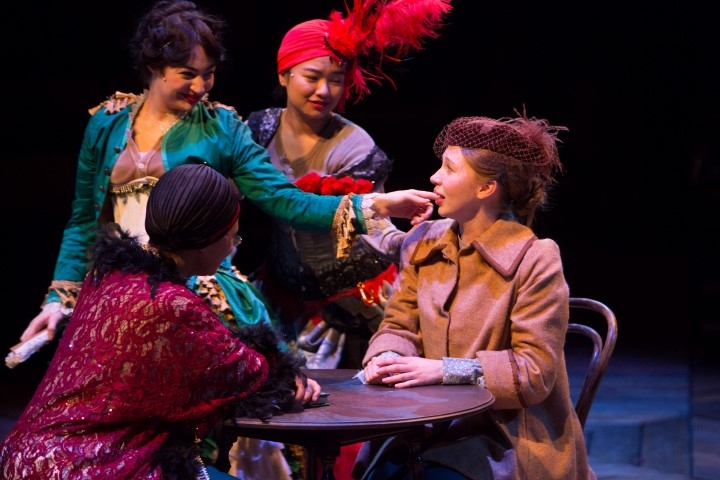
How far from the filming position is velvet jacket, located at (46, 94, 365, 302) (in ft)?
9.59

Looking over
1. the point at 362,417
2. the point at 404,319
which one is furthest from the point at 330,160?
the point at 362,417

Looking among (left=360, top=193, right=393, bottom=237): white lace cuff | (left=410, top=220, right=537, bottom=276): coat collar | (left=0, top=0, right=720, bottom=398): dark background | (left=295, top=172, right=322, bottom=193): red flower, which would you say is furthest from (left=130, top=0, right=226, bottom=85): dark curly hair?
(left=0, top=0, right=720, bottom=398): dark background

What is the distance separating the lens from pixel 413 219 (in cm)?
276

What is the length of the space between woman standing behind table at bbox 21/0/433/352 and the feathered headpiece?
0.32 m

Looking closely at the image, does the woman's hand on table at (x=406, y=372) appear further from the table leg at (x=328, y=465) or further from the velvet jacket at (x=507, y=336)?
the table leg at (x=328, y=465)

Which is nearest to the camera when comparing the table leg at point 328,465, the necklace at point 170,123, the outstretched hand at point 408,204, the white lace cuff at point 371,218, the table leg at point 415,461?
the table leg at point 328,465

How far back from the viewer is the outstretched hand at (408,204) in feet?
8.91

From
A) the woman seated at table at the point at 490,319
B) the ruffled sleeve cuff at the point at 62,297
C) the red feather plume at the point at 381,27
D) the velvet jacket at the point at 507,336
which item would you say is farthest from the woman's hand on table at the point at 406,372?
the red feather plume at the point at 381,27

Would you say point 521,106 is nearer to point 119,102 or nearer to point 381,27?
point 381,27

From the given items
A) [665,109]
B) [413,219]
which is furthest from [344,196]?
[665,109]

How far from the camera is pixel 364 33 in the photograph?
10.5ft

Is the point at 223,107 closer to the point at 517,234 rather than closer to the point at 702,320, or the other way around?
the point at 517,234

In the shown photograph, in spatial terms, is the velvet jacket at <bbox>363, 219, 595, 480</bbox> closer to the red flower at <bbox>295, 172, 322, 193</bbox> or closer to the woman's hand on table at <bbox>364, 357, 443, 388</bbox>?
the woman's hand on table at <bbox>364, 357, 443, 388</bbox>

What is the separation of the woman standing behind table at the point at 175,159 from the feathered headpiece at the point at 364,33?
317 mm
